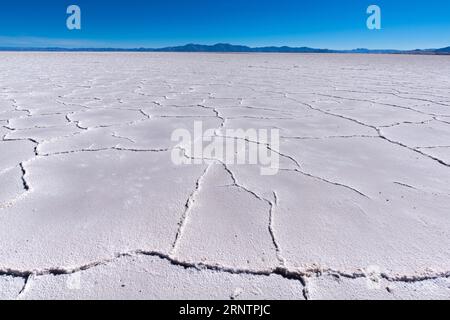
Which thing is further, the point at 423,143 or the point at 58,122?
the point at 58,122

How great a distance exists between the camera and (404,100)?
3.63m

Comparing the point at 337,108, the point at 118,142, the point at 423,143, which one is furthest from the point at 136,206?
the point at 337,108

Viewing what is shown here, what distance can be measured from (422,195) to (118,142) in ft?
5.42

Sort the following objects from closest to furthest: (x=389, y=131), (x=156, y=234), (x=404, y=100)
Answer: (x=156, y=234)
(x=389, y=131)
(x=404, y=100)

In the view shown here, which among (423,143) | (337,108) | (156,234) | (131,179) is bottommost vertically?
(156,234)

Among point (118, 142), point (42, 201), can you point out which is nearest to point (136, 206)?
point (42, 201)

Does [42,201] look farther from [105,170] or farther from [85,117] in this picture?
[85,117]

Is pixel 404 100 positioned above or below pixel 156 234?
above

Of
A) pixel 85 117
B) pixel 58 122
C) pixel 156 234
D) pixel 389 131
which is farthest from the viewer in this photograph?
pixel 85 117

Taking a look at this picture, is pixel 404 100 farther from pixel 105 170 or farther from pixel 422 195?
pixel 105 170

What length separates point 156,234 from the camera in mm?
1116

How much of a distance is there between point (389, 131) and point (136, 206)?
185cm

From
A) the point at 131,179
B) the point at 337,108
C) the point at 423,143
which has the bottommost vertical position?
the point at 131,179

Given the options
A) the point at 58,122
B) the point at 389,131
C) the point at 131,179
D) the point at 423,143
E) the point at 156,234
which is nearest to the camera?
the point at 156,234
